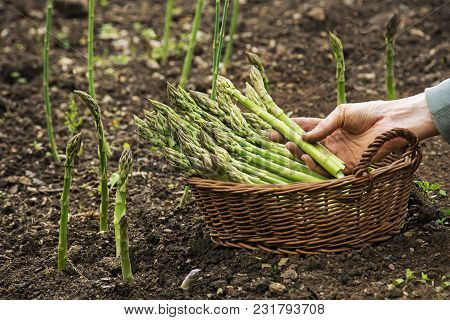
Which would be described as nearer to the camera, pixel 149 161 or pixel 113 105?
pixel 149 161

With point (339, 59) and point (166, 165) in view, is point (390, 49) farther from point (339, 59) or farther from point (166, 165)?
point (166, 165)

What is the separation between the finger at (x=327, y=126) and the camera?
350 cm

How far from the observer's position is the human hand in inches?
135

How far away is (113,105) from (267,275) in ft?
8.40

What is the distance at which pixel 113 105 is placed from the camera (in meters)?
5.42

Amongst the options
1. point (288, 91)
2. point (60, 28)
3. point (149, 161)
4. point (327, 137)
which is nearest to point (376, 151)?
point (327, 137)

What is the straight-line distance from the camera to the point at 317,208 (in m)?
3.22

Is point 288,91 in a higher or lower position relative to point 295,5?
lower

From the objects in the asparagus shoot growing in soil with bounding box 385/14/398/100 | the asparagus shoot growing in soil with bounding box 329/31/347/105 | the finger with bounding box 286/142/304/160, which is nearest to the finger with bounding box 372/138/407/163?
the finger with bounding box 286/142/304/160

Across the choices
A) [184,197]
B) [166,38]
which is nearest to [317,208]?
[184,197]

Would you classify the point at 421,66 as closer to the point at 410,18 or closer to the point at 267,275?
the point at 410,18

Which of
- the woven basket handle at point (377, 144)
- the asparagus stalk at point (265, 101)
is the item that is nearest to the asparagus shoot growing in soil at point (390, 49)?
the asparagus stalk at point (265, 101)

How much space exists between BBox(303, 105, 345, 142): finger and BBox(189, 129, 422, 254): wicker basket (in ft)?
1.21

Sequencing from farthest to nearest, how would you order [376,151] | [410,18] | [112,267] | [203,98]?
1. [410,18]
2. [203,98]
3. [112,267]
4. [376,151]
